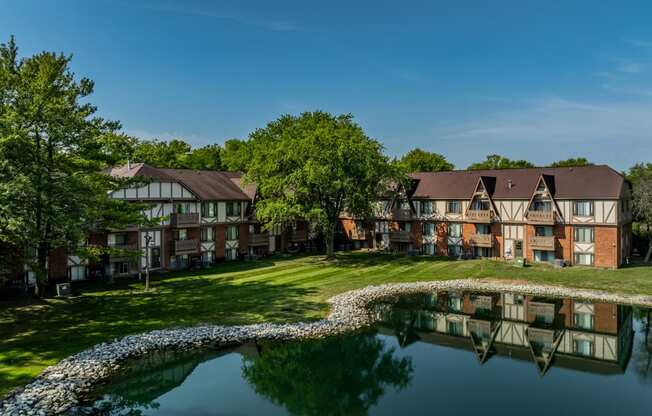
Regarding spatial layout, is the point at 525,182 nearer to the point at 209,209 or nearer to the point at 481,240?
the point at 481,240

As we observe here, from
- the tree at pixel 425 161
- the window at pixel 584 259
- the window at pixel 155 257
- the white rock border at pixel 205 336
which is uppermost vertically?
the tree at pixel 425 161

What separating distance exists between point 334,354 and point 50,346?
43.5 feet

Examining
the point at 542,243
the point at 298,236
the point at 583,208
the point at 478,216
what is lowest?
the point at 542,243

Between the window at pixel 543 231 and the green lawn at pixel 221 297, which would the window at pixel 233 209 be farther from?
the window at pixel 543 231

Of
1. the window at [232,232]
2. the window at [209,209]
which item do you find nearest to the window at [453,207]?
the window at [232,232]

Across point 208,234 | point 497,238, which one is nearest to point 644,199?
point 497,238

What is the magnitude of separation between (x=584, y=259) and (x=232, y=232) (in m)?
33.4

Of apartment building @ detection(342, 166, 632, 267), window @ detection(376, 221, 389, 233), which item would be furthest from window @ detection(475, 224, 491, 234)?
window @ detection(376, 221, 389, 233)

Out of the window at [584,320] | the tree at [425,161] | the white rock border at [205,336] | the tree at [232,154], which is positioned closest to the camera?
the white rock border at [205,336]

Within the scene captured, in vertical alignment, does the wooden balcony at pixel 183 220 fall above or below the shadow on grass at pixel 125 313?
above

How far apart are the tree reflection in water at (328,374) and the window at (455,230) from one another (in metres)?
26.8

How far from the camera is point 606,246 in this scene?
41312 mm

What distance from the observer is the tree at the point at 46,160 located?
80.0ft

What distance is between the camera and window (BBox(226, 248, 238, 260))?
48.0 meters
